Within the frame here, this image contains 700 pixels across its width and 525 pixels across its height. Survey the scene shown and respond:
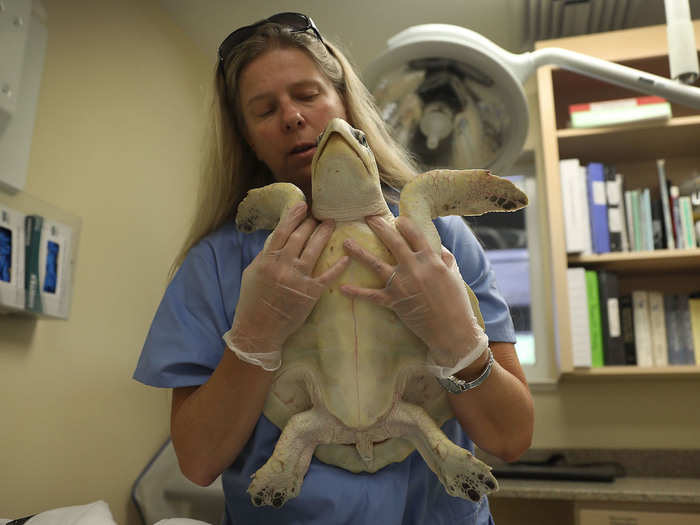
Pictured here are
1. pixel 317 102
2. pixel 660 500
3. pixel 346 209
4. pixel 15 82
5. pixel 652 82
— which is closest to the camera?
pixel 346 209

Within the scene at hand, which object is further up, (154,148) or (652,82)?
(154,148)

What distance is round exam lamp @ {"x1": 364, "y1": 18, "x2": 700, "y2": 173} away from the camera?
3.83 feet

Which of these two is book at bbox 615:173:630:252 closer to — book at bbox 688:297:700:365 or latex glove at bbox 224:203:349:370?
book at bbox 688:297:700:365

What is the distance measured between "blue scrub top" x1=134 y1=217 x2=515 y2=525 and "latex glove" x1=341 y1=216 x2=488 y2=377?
202 mm

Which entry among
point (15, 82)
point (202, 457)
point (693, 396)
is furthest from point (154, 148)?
point (693, 396)

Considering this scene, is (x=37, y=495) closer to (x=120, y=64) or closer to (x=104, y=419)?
(x=104, y=419)

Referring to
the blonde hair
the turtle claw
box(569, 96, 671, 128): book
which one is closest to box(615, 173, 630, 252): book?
box(569, 96, 671, 128): book

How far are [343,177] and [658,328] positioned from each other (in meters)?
1.97

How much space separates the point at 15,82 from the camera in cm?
→ 160

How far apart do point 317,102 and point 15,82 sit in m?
1.05

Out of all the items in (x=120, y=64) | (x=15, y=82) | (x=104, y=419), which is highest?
(x=120, y=64)

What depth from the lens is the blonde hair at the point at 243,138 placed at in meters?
1.01

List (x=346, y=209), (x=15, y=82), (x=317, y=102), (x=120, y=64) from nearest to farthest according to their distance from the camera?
(x=346, y=209) < (x=317, y=102) < (x=15, y=82) < (x=120, y=64)

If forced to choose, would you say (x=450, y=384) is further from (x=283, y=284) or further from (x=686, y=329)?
(x=686, y=329)
